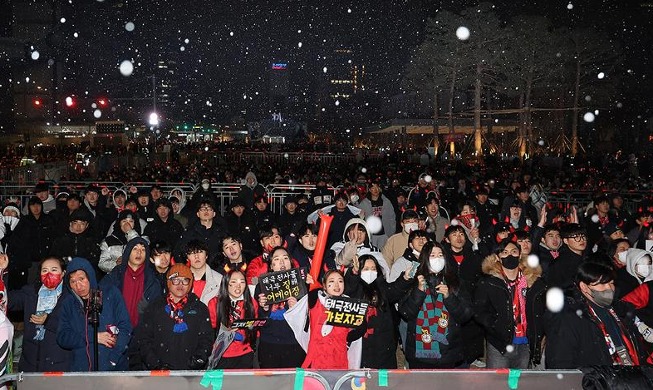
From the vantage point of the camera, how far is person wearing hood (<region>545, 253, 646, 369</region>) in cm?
409

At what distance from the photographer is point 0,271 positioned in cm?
539

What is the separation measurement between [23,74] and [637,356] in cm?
8449

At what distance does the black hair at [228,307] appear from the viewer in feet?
16.2

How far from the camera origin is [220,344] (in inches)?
188

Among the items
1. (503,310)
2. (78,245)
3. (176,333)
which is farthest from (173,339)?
(78,245)

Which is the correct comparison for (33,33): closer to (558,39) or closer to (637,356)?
(558,39)

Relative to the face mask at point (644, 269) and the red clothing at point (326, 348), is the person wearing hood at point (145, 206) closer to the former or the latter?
the red clothing at point (326, 348)

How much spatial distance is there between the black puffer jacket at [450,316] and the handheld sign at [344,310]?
2.04 ft

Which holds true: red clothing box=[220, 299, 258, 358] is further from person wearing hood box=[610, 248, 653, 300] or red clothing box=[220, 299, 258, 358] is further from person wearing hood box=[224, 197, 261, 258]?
person wearing hood box=[224, 197, 261, 258]

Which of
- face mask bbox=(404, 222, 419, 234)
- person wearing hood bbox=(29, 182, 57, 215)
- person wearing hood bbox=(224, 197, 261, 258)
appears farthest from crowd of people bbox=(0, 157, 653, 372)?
person wearing hood bbox=(29, 182, 57, 215)

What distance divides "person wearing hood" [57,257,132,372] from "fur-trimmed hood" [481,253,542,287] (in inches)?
124

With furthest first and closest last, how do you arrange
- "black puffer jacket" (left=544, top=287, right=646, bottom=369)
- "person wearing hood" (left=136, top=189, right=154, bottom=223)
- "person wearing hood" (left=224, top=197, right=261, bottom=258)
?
"person wearing hood" (left=136, top=189, right=154, bottom=223) < "person wearing hood" (left=224, top=197, right=261, bottom=258) < "black puffer jacket" (left=544, top=287, right=646, bottom=369)

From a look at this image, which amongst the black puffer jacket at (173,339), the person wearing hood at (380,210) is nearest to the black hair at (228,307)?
the black puffer jacket at (173,339)

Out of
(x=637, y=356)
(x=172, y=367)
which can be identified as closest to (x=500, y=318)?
(x=637, y=356)
